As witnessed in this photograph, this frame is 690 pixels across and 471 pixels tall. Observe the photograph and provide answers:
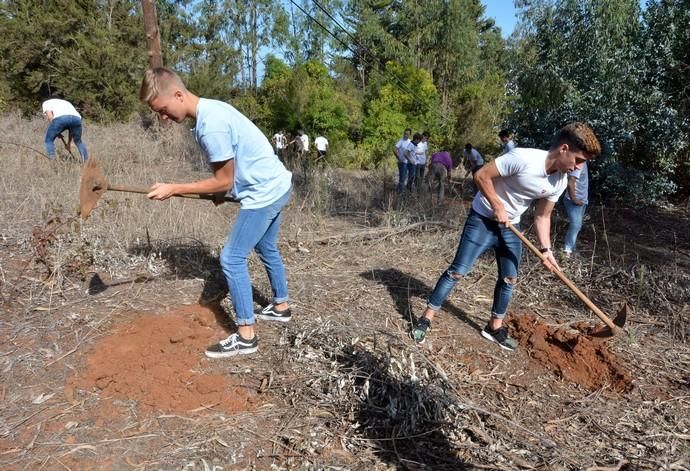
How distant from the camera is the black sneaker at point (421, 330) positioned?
325 cm

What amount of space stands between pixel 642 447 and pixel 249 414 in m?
2.07

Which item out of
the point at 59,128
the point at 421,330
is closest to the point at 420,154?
the point at 59,128

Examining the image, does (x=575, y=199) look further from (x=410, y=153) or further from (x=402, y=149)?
(x=402, y=149)

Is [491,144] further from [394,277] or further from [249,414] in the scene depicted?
[249,414]

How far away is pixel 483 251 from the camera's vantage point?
3219 mm

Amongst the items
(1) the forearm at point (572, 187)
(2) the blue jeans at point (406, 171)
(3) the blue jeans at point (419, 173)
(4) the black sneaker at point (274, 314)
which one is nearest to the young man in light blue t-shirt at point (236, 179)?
(4) the black sneaker at point (274, 314)

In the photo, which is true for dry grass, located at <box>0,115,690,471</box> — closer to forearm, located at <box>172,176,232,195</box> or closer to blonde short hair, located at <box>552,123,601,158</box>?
forearm, located at <box>172,176,232,195</box>

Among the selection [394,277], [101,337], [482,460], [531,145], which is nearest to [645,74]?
[531,145]

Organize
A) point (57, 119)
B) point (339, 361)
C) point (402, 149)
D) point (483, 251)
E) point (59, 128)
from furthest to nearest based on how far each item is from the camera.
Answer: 1. point (402, 149)
2. point (59, 128)
3. point (57, 119)
4. point (483, 251)
5. point (339, 361)

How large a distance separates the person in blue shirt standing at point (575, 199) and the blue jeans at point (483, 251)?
2005 millimetres

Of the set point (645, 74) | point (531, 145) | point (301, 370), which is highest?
point (645, 74)

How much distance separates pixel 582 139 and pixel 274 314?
7.42 feet

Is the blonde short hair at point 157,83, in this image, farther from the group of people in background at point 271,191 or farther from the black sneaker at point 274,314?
the black sneaker at point 274,314

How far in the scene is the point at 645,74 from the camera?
8.52m
